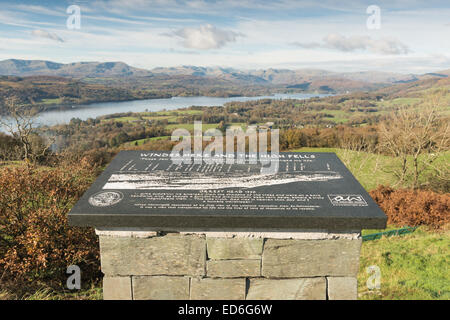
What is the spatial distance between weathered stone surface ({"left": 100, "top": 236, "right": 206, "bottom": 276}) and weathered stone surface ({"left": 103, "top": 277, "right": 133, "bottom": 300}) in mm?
98

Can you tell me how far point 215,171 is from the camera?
13.7 ft

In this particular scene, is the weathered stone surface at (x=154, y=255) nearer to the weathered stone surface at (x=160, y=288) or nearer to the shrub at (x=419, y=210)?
the weathered stone surface at (x=160, y=288)

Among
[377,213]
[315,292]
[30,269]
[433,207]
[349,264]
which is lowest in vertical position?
[433,207]

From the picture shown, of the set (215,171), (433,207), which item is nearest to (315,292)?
(215,171)

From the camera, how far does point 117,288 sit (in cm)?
340

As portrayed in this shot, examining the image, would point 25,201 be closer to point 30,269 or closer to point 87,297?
point 30,269

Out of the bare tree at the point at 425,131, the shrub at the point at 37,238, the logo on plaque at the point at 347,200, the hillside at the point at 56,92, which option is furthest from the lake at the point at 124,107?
the logo on plaque at the point at 347,200

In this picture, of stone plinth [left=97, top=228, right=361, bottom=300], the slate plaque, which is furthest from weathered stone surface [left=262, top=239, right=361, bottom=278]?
the slate plaque

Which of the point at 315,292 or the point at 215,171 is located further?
the point at 215,171

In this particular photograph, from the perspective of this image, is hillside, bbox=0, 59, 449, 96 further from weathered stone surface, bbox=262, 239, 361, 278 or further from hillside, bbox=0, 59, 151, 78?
weathered stone surface, bbox=262, 239, 361, 278

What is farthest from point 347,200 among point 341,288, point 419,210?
point 419,210

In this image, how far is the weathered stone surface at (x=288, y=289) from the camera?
133 inches

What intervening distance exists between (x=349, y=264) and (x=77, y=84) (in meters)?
60.4
